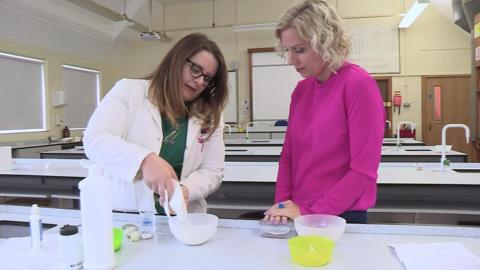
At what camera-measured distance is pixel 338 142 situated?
1.13m

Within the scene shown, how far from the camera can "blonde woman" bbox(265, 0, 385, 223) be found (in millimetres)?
1079

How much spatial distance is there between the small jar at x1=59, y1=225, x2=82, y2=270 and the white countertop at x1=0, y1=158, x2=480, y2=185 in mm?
1567

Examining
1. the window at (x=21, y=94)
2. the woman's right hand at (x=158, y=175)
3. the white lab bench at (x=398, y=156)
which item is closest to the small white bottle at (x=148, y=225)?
the woman's right hand at (x=158, y=175)

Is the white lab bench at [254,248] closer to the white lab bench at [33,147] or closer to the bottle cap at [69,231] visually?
the bottle cap at [69,231]

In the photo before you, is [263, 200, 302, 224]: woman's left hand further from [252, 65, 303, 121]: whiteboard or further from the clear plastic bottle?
[252, 65, 303, 121]: whiteboard

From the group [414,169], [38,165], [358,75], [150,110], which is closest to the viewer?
[358,75]

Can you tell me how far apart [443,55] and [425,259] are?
24.6 feet

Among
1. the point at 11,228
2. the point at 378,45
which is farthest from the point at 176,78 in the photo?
the point at 378,45

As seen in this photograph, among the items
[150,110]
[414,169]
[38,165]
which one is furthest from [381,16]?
[150,110]

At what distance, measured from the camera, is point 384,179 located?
91.5 inches

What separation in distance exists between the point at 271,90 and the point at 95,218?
279 inches

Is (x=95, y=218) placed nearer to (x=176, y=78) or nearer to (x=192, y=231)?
(x=192, y=231)

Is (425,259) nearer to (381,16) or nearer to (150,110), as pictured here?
(150,110)

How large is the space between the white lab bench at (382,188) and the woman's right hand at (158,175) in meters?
1.28
